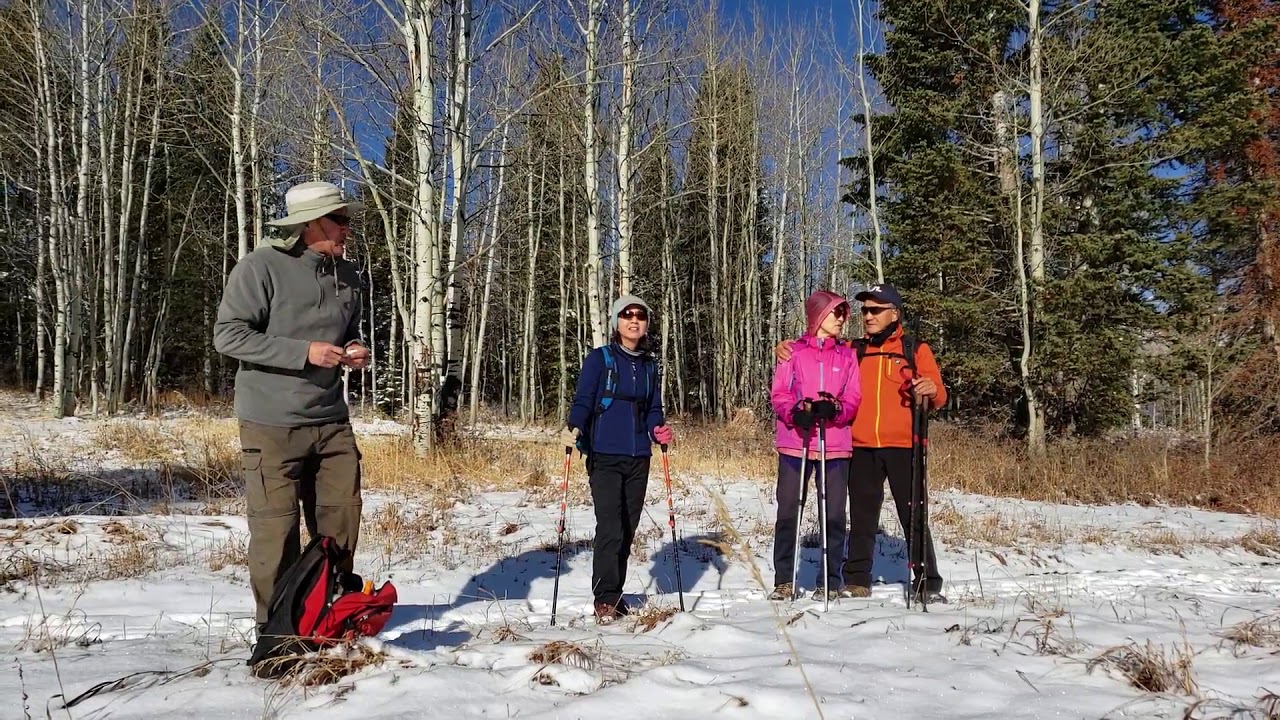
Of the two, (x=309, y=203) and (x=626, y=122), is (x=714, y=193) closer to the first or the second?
(x=626, y=122)

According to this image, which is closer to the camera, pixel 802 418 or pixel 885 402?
pixel 802 418

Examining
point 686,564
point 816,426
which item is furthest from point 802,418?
point 686,564

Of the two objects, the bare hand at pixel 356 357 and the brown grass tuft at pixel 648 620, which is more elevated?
the bare hand at pixel 356 357

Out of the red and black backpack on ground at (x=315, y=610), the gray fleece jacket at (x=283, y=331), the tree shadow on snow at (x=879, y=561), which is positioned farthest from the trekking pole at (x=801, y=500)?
the gray fleece jacket at (x=283, y=331)

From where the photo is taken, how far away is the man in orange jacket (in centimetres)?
437

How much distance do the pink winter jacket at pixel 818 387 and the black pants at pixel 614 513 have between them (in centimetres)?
93

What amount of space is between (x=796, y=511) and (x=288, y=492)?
9.50ft

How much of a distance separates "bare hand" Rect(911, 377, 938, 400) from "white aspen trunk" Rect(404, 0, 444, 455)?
680 centimetres

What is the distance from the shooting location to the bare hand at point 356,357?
2.88 m

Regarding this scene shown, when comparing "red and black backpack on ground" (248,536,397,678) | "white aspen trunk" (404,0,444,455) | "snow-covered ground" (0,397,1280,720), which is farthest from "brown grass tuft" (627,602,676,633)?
"white aspen trunk" (404,0,444,455)

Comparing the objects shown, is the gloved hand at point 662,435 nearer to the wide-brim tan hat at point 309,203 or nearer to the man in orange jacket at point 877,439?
the man in orange jacket at point 877,439

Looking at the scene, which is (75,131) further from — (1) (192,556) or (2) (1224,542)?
(2) (1224,542)

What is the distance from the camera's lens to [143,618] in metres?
3.70

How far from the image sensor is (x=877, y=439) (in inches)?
172
